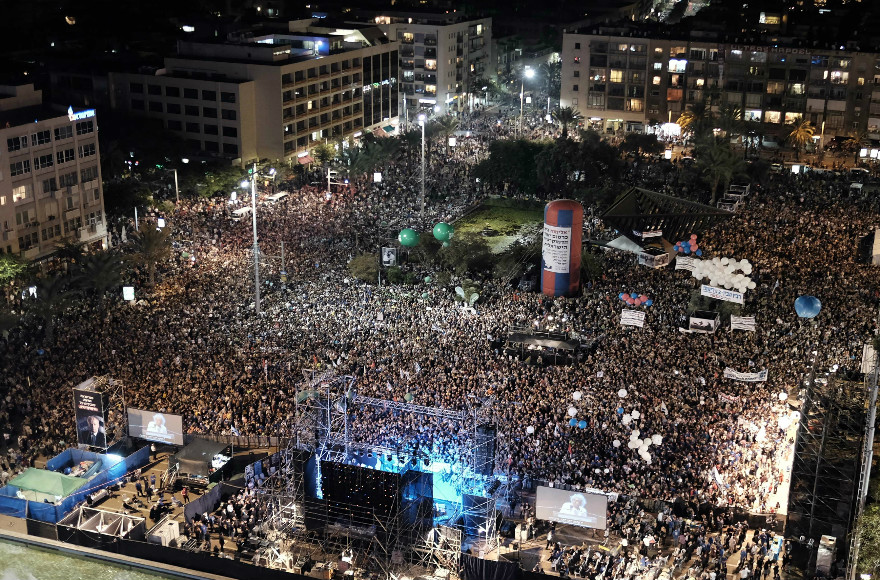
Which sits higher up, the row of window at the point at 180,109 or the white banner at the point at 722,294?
the row of window at the point at 180,109

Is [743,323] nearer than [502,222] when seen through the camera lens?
Yes

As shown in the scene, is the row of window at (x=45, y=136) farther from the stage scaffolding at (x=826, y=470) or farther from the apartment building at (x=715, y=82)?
the apartment building at (x=715, y=82)

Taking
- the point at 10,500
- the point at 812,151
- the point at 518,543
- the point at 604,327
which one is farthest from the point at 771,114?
the point at 10,500

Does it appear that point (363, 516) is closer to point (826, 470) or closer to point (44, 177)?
point (826, 470)

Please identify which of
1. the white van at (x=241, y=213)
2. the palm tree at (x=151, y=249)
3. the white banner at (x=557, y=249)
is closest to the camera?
the white banner at (x=557, y=249)

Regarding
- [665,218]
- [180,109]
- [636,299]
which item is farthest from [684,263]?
Answer: [180,109]

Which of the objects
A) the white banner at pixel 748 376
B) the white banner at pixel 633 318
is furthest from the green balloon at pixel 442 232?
the white banner at pixel 748 376

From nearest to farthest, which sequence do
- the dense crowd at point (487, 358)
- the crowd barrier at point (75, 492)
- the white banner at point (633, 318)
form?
the crowd barrier at point (75, 492) < the dense crowd at point (487, 358) < the white banner at point (633, 318)

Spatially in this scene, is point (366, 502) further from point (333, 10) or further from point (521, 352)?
point (333, 10)
